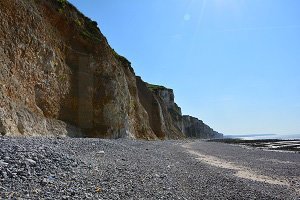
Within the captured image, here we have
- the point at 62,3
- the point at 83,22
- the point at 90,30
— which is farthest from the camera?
the point at 90,30

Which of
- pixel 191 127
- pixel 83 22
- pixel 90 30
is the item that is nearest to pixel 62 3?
pixel 83 22

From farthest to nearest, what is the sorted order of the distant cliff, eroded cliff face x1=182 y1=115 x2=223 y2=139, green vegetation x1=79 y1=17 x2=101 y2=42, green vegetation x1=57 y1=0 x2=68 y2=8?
1. eroded cliff face x1=182 y1=115 x2=223 y2=139
2. green vegetation x1=79 y1=17 x2=101 y2=42
3. green vegetation x1=57 y1=0 x2=68 y2=8
4. the distant cliff

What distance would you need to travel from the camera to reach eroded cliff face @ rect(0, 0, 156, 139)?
26.2 m

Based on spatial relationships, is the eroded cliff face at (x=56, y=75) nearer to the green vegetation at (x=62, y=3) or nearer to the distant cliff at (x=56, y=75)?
the distant cliff at (x=56, y=75)

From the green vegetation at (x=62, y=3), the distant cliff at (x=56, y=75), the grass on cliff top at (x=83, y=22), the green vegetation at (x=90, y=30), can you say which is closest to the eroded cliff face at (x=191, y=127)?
the distant cliff at (x=56, y=75)

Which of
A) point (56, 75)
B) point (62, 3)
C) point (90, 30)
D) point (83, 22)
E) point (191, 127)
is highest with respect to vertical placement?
point (62, 3)

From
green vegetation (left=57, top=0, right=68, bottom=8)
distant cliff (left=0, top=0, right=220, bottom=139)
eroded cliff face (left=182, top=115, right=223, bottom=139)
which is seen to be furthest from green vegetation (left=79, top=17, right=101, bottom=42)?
eroded cliff face (left=182, top=115, right=223, bottom=139)

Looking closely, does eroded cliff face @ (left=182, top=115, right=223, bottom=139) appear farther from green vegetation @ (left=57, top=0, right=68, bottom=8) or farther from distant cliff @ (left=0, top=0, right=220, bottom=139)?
green vegetation @ (left=57, top=0, right=68, bottom=8)

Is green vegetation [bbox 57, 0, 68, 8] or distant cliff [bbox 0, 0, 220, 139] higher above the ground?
green vegetation [bbox 57, 0, 68, 8]

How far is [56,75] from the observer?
35438 millimetres

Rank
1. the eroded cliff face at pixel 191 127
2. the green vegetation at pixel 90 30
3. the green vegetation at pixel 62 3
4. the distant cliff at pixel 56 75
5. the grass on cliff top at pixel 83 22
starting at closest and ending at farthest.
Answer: the distant cliff at pixel 56 75 < the green vegetation at pixel 62 3 < the grass on cliff top at pixel 83 22 < the green vegetation at pixel 90 30 < the eroded cliff face at pixel 191 127

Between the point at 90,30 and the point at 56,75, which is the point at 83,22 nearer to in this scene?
the point at 90,30

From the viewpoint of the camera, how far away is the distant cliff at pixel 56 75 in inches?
1029

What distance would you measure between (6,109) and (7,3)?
1198 centimetres
